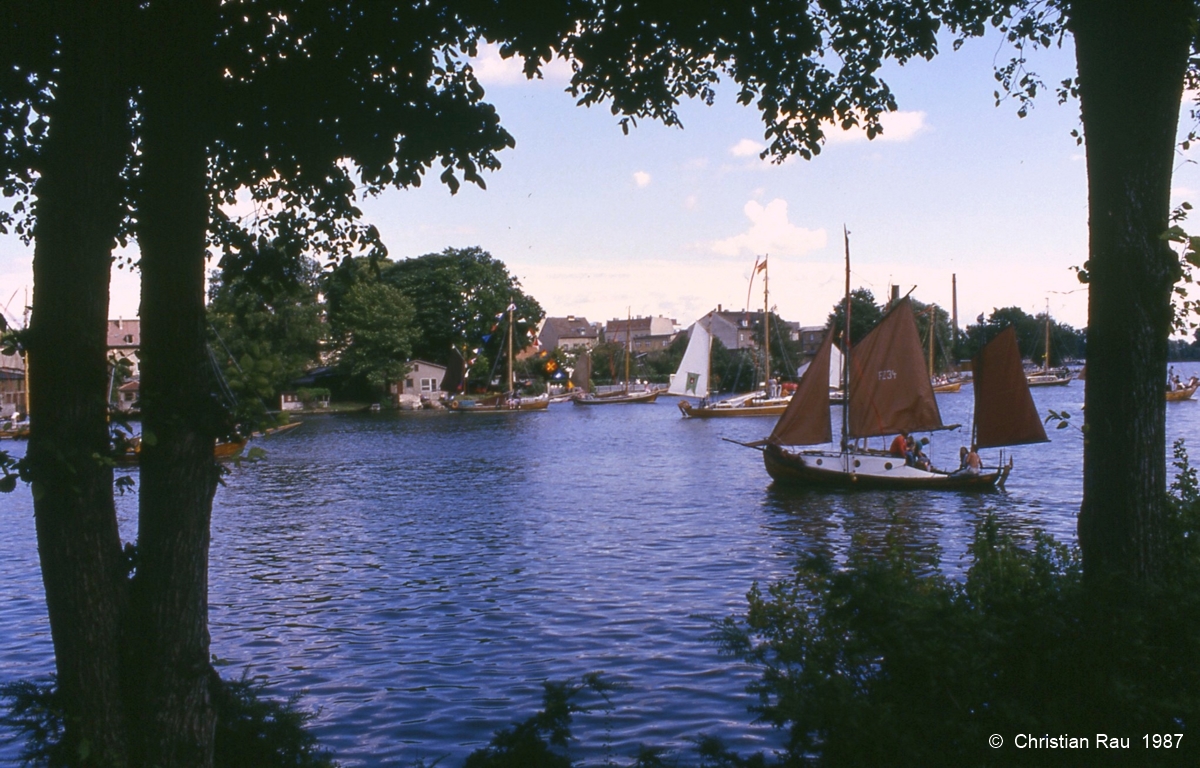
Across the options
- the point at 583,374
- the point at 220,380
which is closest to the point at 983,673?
the point at 220,380

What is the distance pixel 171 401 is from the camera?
508 cm

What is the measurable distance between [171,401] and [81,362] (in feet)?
1.57

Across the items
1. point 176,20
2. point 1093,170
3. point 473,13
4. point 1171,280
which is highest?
point 473,13

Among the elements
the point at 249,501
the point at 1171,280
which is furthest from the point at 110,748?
the point at 249,501

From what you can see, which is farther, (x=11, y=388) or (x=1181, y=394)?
(x=11, y=388)

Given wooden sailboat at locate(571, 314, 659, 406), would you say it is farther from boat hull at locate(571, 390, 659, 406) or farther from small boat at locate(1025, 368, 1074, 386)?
small boat at locate(1025, 368, 1074, 386)

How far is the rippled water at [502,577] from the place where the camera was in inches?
448

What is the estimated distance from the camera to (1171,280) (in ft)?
19.8

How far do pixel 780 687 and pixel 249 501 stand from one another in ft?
103

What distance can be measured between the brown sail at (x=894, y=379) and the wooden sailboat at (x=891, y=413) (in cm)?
3

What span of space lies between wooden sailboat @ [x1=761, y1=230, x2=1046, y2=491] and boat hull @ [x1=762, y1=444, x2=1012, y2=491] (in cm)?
3

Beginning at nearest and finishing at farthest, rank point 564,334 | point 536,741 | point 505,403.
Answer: point 536,741, point 505,403, point 564,334

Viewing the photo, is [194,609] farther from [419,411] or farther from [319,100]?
[419,411]

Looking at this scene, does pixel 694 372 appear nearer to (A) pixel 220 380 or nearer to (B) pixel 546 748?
(B) pixel 546 748
